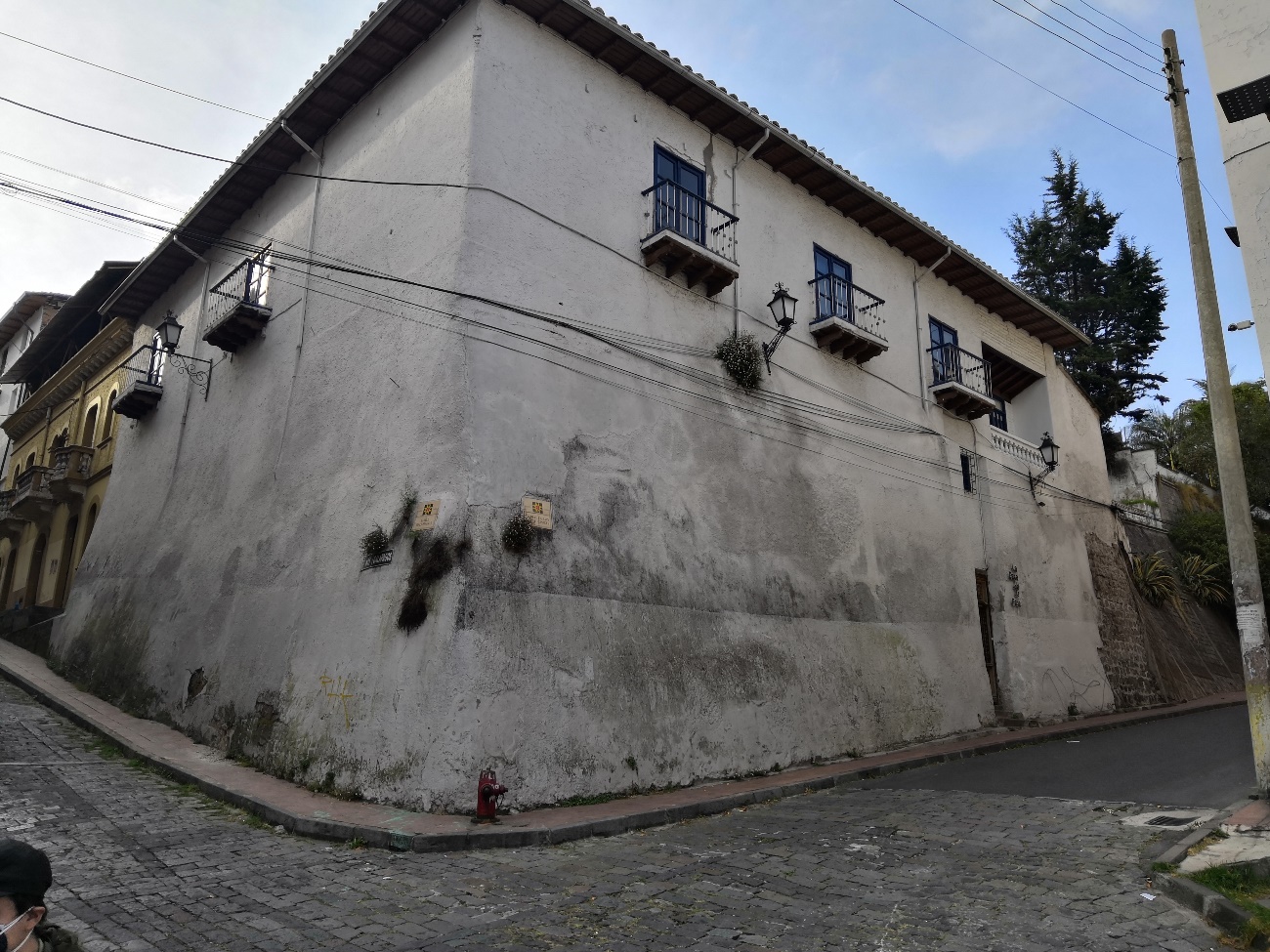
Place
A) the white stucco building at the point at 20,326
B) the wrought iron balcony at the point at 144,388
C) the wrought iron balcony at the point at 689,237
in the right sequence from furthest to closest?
1. the white stucco building at the point at 20,326
2. the wrought iron balcony at the point at 144,388
3. the wrought iron balcony at the point at 689,237

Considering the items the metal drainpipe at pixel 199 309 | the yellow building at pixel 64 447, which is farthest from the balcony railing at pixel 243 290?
the yellow building at pixel 64 447

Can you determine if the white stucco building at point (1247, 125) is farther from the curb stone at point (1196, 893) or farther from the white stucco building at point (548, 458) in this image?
the white stucco building at point (548, 458)

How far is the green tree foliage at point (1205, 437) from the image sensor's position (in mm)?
24609

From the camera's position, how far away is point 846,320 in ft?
47.5

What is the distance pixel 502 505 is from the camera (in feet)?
30.7

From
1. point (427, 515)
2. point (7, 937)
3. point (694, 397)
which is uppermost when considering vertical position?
point (694, 397)

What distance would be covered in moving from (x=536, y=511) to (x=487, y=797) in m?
3.18

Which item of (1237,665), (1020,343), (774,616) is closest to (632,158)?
(774,616)

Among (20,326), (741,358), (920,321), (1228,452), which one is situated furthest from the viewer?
(20,326)

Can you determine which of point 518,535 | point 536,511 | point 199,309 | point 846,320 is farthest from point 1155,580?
point 199,309

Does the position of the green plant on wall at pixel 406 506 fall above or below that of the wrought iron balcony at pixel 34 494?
below

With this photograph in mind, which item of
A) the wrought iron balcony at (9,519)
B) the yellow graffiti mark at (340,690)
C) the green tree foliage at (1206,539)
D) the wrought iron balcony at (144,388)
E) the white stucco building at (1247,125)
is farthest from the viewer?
the wrought iron balcony at (9,519)

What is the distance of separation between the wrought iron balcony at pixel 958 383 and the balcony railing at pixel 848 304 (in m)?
1.76

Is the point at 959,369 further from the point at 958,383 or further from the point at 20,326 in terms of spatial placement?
the point at 20,326
